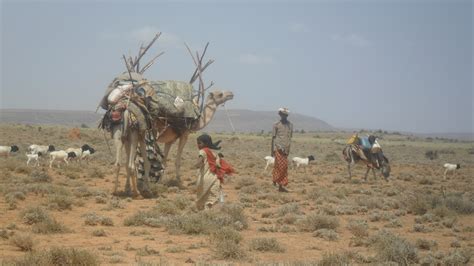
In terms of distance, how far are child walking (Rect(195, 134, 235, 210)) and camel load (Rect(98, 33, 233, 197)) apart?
3709 millimetres

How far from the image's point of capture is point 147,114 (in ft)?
46.6

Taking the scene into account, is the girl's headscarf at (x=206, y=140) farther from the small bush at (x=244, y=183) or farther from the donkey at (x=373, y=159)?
the donkey at (x=373, y=159)

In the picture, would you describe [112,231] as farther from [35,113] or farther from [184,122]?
[35,113]

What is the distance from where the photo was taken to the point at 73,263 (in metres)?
7.14

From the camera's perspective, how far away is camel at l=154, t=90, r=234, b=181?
1572 cm

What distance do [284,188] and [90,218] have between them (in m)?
8.47

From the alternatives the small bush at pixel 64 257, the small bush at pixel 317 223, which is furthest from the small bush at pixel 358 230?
the small bush at pixel 64 257

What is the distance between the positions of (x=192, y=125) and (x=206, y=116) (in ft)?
2.39

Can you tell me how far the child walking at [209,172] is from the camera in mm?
10633

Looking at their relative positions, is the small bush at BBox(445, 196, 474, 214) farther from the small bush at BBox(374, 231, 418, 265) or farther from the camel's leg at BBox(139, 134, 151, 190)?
the camel's leg at BBox(139, 134, 151, 190)

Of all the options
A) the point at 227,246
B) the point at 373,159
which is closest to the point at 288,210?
the point at 227,246

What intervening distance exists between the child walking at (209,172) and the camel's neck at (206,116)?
226 inches

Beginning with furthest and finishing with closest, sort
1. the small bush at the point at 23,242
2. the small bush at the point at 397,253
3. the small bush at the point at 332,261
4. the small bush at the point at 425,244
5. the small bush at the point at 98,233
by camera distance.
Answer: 1. the small bush at the point at 98,233
2. the small bush at the point at 425,244
3. the small bush at the point at 23,242
4. the small bush at the point at 397,253
5. the small bush at the point at 332,261

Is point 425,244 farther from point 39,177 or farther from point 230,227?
point 39,177
